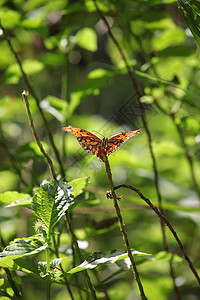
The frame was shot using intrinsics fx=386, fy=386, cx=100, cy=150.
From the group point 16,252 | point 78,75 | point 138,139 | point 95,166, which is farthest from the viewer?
point 78,75

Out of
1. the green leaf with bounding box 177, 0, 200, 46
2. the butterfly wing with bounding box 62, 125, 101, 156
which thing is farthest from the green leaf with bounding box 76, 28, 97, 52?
the butterfly wing with bounding box 62, 125, 101, 156

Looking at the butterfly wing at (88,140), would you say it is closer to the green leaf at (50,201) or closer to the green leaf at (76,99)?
the green leaf at (50,201)

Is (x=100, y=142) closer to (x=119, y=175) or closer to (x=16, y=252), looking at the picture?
(x=16, y=252)

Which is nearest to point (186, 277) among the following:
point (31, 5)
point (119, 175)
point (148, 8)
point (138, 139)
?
point (119, 175)

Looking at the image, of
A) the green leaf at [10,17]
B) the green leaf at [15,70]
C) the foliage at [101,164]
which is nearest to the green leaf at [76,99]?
the foliage at [101,164]

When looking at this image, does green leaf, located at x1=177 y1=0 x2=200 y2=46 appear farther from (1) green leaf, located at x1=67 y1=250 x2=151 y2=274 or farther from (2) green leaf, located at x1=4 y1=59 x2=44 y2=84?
(2) green leaf, located at x1=4 y1=59 x2=44 y2=84

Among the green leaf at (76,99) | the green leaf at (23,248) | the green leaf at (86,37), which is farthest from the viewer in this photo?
the green leaf at (86,37)
